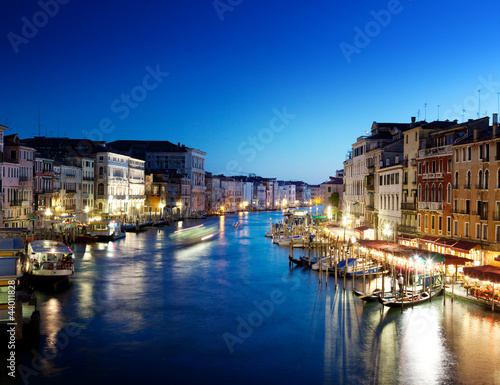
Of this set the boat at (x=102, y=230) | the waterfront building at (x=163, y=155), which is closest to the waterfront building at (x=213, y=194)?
the waterfront building at (x=163, y=155)

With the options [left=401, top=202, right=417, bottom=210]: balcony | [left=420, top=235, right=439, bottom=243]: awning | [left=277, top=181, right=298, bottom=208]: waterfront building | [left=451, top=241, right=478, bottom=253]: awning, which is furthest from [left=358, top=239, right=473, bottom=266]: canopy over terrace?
[left=277, top=181, right=298, bottom=208]: waterfront building

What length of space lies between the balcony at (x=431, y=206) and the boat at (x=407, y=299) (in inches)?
219

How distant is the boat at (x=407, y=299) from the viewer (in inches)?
656

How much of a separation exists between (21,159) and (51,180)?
5813 mm

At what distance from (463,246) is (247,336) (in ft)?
31.2

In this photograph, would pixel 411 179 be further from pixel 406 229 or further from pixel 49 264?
pixel 49 264

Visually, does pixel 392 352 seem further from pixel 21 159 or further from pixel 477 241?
pixel 21 159

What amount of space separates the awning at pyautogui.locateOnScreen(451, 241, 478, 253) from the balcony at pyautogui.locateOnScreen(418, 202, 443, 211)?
2.53m

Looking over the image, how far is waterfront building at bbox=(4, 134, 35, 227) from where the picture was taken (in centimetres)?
3144

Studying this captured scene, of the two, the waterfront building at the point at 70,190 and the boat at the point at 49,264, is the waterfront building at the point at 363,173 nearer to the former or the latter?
the boat at the point at 49,264

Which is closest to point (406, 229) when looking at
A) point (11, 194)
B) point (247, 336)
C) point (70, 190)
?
point (247, 336)

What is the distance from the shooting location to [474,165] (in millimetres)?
19656

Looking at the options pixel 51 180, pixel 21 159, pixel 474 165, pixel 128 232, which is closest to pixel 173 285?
pixel 474 165

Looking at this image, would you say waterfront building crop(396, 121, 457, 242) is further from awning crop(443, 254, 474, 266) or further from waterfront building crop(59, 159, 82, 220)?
waterfront building crop(59, 159, 82, 220)
